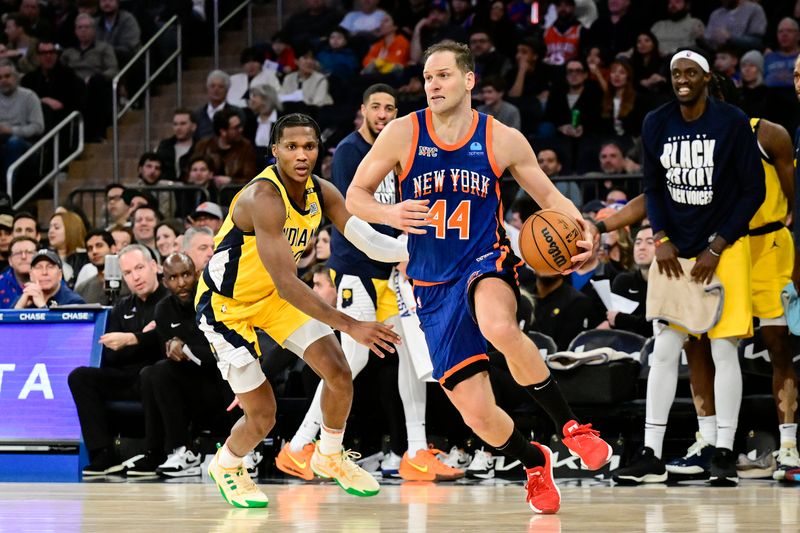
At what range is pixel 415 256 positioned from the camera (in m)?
5.65

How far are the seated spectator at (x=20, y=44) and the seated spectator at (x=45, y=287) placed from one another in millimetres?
6314

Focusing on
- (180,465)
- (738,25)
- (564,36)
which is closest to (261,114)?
(564,36)

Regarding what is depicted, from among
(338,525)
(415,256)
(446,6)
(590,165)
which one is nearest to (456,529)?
(338,525)

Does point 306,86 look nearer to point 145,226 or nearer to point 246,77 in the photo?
point 246,77

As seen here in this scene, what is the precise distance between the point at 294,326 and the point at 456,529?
1675mm

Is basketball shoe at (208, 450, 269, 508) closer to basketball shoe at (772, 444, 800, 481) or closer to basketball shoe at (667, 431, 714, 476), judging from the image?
basketball shoe at (667, 431, 714, 476)

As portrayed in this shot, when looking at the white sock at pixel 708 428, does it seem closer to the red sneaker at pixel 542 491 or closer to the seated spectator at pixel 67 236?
the red sneaker at pixel 542 491

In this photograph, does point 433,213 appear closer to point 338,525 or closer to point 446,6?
point 338,525

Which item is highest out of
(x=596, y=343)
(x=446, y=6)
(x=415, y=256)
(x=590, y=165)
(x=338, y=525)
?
(x=446, y=6)

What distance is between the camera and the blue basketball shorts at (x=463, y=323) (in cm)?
548

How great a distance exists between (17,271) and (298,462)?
3.54 meters

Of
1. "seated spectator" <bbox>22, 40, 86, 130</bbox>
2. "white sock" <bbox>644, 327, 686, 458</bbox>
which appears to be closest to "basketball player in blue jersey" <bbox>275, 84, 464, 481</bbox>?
"white sock" <bbox>644, 327, 686, 458</bbox>

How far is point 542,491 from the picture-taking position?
5.50 m

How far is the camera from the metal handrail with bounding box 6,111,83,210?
44.8 ft
